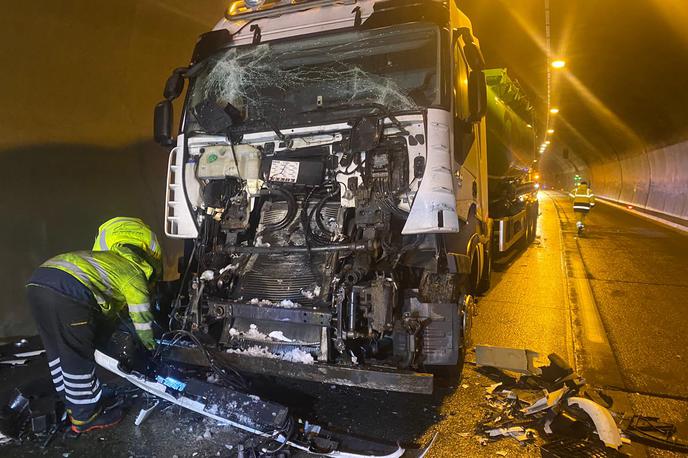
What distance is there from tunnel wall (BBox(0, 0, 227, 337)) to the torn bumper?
2.85 metres

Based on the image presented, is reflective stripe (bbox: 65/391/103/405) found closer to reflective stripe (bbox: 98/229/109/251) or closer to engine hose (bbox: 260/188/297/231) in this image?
reflective stripe (bbox: 98/229/109/251)

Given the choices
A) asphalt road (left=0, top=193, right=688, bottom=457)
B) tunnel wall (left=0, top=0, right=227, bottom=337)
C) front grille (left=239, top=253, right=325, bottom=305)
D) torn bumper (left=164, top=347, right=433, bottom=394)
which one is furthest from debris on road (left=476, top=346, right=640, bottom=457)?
tunnel wall (left=0, top=0, right=227, bottom=337)

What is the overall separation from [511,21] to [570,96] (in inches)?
324

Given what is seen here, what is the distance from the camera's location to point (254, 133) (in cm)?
402

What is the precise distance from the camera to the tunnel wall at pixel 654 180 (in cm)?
1692

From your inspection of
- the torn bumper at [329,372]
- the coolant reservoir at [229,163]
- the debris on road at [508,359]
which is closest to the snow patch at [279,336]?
the torn bumper at [329,372]

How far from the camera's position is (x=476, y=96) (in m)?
3.88

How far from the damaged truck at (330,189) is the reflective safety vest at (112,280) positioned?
35 centimetres

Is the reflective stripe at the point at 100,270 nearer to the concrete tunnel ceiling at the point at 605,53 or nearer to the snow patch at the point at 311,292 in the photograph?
the snow patch at the point at 311,292

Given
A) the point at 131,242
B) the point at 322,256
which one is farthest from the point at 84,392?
the point at 322,256

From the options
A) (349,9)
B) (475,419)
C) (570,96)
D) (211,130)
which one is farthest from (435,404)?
(570,96)

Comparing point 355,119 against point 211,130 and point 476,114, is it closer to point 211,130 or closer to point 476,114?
point 476,114

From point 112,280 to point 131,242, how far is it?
393 mm

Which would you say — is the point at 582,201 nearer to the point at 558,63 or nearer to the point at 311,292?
the point at 558,63
